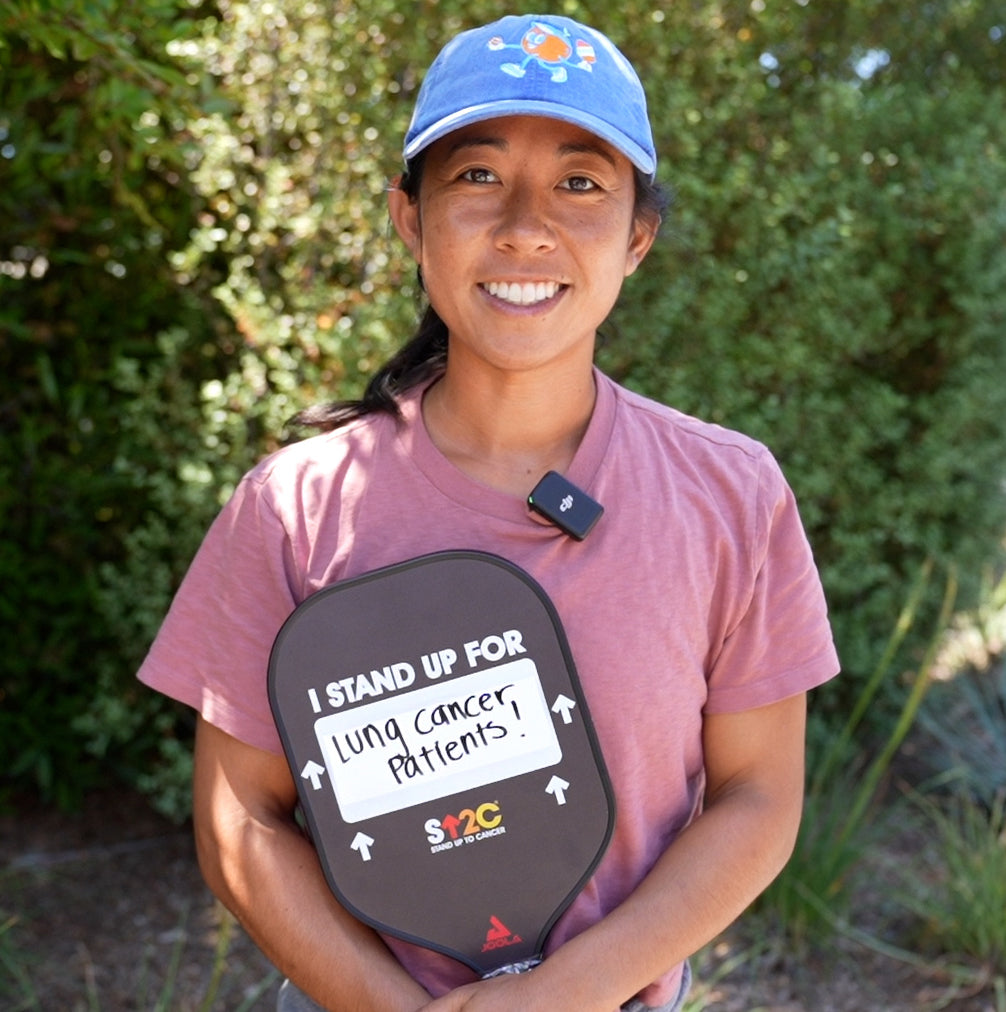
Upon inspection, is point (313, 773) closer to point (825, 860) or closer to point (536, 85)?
point (536, 85)

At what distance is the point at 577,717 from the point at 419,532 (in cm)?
31

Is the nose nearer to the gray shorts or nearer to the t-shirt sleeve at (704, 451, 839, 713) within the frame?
the t-shirt sleeve at (704, 451, 839, 713)

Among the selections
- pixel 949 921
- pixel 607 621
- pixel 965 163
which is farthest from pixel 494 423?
pixel 965 163

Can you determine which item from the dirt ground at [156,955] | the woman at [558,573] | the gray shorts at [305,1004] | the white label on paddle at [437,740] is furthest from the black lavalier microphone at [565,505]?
the dirt ground at [156,955]

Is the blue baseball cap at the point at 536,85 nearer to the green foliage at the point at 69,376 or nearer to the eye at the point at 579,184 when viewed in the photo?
the eye at the point at 579,184

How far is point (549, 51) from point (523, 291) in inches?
12.4

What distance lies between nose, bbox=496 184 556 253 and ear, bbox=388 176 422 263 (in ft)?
0.62

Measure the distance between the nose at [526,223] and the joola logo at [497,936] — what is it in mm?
849

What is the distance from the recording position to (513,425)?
5.86 feet

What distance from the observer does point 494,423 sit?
178 cm

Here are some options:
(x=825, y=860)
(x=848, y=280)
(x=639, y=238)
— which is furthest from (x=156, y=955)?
(x=848, y=280)

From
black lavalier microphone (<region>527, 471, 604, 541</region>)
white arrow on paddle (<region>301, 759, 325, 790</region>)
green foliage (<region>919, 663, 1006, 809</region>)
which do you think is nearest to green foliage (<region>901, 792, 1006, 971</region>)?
green foliage (<region>919, 663, 1006, 809</region>)

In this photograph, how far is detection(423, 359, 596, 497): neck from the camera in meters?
1.77

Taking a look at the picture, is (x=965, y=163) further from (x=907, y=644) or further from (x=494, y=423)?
(x=494, y=423)
